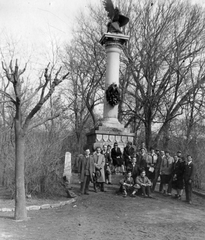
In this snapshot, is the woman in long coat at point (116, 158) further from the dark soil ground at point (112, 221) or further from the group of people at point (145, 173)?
the dark soil ground at point (112, 221)

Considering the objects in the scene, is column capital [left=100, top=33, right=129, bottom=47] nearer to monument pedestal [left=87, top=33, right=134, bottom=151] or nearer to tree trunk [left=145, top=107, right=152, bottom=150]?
monument pedestal [left=87, top=33, right=134, bottom=151]

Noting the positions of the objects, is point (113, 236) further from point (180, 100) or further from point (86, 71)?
point (86, 71)

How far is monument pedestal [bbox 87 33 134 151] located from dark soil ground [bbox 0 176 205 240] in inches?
301

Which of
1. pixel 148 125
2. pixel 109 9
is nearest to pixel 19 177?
pixel 109 9

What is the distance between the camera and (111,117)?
20.7m

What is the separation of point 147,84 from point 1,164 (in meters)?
15.4

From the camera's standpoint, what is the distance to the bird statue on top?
69.7ft

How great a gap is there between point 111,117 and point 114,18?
6.21 metres

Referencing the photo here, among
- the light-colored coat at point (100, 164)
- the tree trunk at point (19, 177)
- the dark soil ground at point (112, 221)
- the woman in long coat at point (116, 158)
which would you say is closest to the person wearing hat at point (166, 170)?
the dark soil ground at point (112, 221)

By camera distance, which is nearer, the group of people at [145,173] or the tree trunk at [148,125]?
the group of people at [145,173]

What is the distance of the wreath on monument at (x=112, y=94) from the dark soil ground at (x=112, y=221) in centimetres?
882

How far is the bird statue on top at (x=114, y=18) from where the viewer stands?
21234 millimetres

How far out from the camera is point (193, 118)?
25734 mm

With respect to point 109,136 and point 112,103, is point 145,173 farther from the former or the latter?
point 112,103
